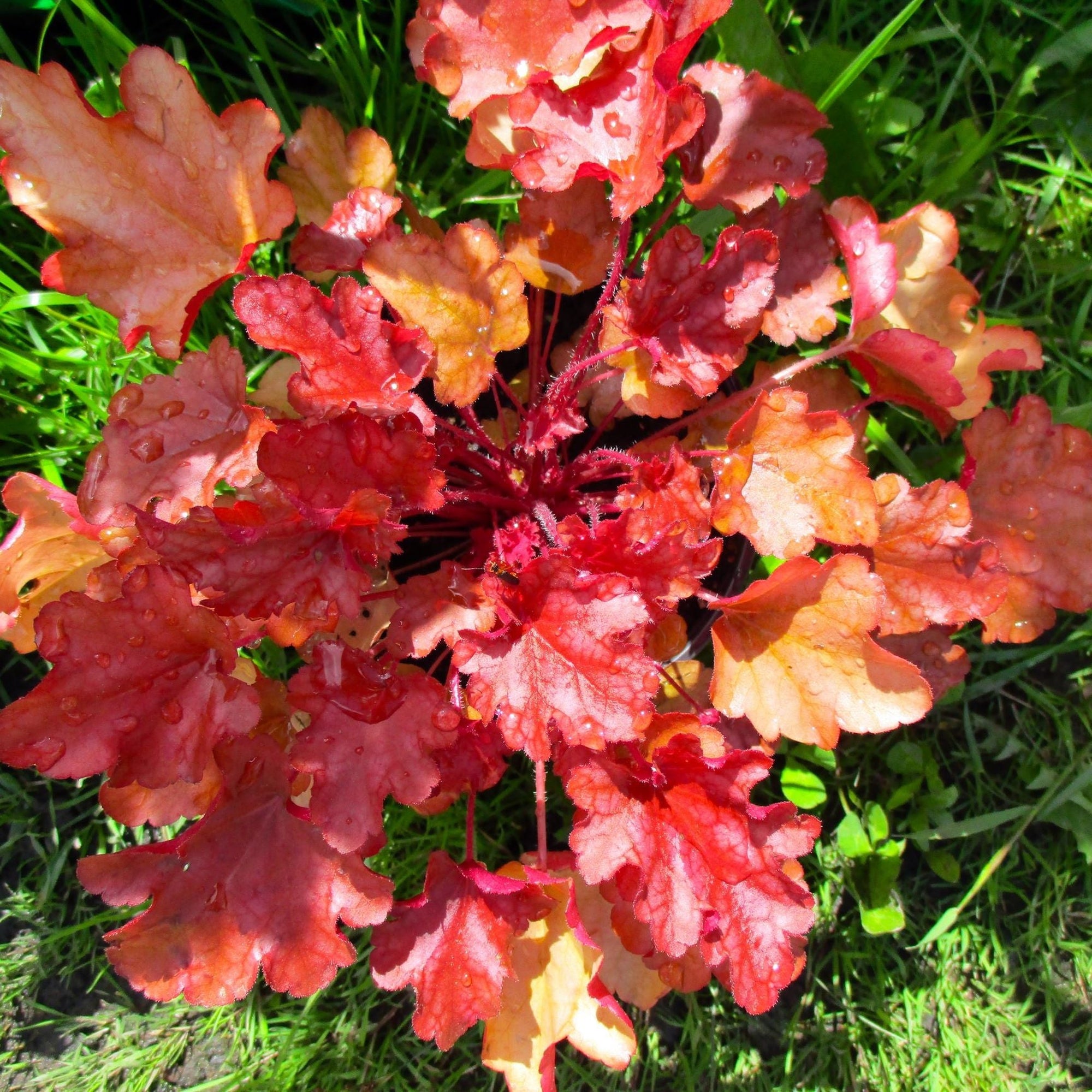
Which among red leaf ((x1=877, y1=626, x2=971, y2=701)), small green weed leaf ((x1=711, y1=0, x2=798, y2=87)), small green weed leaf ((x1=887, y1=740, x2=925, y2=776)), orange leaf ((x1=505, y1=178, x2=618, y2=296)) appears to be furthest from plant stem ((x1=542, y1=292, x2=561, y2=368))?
small green weed leaf ((x1=887, y1=740, x2=925, y2=776))

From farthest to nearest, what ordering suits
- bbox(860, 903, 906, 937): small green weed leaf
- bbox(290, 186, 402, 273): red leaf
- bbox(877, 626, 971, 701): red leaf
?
bbox(860, 903, 906, 937): small green weed leaf
bbox(877, 626, 971, 701): red leaf
bbox(290, 186, 402, 273): red leaf

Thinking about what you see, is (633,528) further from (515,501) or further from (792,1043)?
(792,1043)

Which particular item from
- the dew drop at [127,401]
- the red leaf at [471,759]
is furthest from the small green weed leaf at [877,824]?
the dew drop at [127,401]

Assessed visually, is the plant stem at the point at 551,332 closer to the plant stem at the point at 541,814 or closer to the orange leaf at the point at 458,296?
the orange leaf at the point at 458,296

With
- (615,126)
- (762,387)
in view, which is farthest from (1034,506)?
(615,126)

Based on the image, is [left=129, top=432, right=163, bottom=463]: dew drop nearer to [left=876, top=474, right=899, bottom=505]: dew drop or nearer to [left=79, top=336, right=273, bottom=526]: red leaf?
[left=79, top=336, right=273, bottom=526]: red leaf

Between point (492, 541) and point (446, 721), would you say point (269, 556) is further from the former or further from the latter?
point (492, 541)

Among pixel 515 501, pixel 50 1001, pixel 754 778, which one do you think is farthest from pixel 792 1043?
pixel 50 1001
